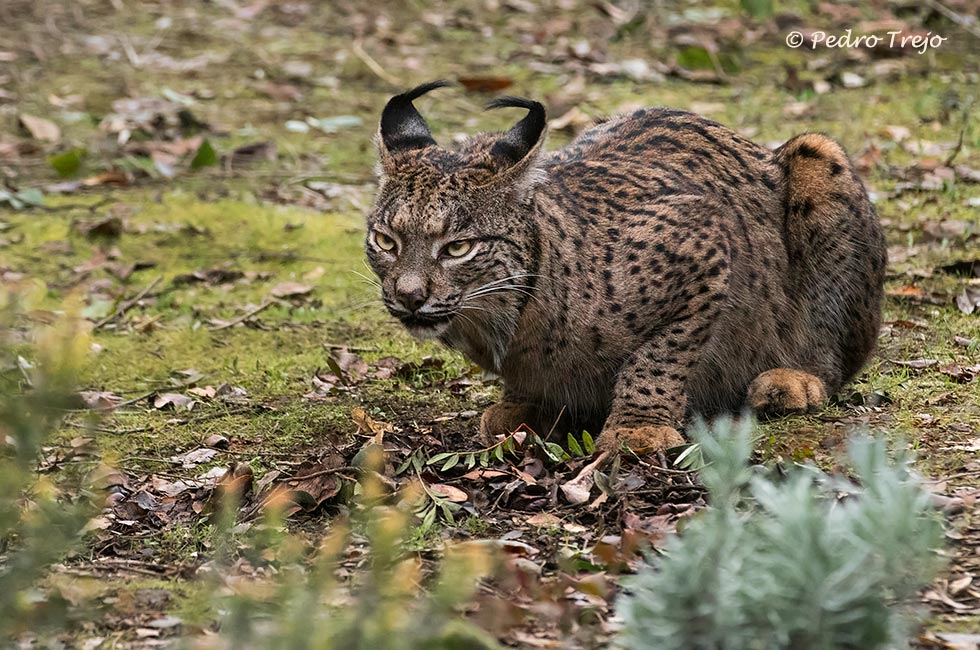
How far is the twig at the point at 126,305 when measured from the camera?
7.56m

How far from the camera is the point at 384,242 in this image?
5.52 meters

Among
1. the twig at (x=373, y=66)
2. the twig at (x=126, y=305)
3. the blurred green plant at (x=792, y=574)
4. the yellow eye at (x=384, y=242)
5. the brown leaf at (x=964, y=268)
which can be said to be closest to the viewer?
the blurred green plant at (x=792, y=574)

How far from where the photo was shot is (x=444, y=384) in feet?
22.0

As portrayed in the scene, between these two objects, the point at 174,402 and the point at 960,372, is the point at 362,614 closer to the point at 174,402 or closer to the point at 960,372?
the point at 174,402

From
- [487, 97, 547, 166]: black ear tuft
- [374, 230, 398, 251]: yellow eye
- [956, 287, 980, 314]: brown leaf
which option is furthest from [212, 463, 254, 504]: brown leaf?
[956, 287, 980, 314]: brown leaf

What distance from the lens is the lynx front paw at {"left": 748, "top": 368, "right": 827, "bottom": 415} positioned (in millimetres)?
5789

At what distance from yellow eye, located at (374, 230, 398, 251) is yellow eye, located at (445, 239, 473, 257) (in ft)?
0.76

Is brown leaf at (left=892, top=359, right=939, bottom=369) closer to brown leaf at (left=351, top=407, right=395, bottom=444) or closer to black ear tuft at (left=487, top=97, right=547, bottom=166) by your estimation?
black ear tuft at (left=487, top=97, right=547, bottom=166)

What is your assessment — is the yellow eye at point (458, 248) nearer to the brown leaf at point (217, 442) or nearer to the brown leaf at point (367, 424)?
the brown leaf at point (367, 424)

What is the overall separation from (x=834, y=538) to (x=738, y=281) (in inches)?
121

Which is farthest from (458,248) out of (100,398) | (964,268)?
(964,268)

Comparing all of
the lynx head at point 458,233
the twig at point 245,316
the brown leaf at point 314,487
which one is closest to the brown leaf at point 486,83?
the twig at point 245,316

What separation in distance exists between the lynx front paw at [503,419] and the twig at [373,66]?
5773 mm

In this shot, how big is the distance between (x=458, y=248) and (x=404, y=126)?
72 cm
